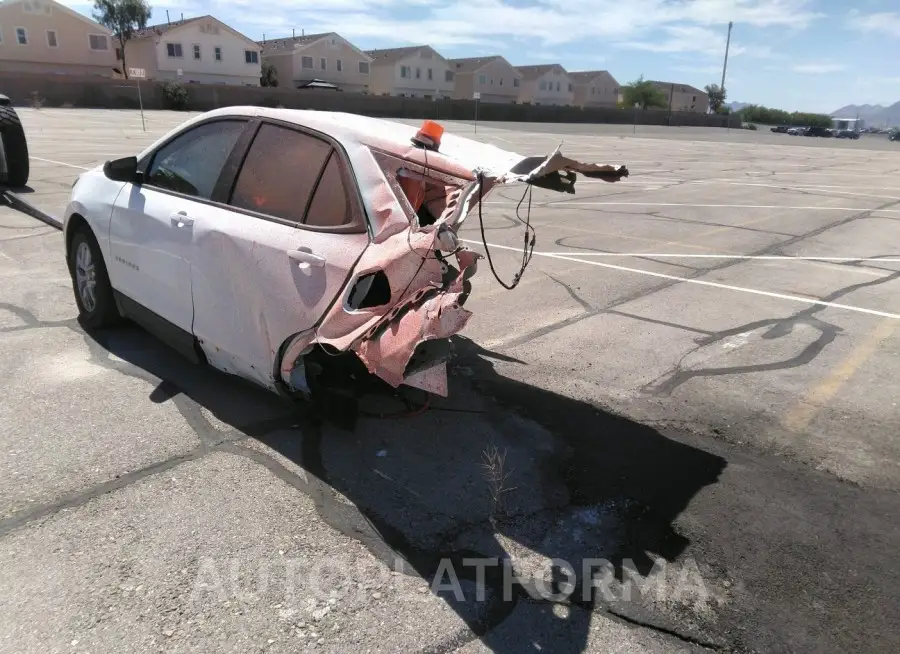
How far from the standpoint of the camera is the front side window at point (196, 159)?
4.23m

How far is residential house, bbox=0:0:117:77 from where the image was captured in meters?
63.0

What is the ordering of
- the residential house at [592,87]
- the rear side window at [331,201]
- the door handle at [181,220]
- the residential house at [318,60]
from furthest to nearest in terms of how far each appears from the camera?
the residential house at [592,87] < the residential house at [318,60] < the door handle at [181,220] < the rear side window at [331,201]

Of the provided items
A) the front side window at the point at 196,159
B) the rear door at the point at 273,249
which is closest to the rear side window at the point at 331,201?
the rear door at the point at 273,249

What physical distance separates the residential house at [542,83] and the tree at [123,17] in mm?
50050

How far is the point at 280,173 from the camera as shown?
389 cm

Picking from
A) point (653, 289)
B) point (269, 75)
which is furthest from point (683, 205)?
point (269, 75)

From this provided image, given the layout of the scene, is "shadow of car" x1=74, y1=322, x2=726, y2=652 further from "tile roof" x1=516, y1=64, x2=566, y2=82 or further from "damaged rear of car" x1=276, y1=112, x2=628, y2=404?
"tile roof" x1=516, y1=64, x2=566, y2=82

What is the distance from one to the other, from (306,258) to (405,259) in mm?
575

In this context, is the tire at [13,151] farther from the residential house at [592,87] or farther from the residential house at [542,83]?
the residential house at [592,87]

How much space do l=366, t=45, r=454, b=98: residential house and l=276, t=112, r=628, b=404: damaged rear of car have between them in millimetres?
83033

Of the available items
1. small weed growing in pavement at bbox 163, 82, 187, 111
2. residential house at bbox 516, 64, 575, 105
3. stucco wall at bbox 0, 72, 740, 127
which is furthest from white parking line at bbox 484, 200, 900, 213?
residential house at bbox 516, 64, 575, 105

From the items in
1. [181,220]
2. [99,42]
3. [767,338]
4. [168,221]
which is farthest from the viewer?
[99,42]

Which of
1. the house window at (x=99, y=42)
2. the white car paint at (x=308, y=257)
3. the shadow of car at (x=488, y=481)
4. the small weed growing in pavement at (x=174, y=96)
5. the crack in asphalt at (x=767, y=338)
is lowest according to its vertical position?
the shadow of car at (x=488, y=481)

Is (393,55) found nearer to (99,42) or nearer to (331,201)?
(99,42)
